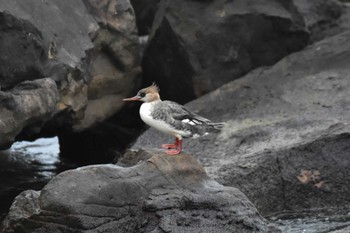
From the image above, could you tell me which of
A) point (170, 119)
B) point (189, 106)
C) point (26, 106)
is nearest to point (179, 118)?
point (170, 119)

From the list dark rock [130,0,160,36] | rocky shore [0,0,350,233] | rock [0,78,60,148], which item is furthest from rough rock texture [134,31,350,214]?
dark rock [130,0,160,36]

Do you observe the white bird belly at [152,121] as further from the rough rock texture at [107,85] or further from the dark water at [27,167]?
the rough rock texture at [107,85]

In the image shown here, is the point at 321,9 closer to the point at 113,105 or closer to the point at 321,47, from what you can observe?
the point at 321,47

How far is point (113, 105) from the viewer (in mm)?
11484

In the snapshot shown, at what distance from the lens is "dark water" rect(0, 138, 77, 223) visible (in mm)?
10008

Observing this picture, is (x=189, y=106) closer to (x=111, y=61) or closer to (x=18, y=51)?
(x=111, y=61)

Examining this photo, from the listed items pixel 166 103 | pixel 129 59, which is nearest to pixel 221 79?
pixel 129 59

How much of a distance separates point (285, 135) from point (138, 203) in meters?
3.08

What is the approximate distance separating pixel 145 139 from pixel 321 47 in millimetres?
3338

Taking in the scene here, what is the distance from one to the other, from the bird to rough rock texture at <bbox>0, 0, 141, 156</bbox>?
1.22 meters

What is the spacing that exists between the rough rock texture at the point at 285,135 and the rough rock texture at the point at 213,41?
0.39m

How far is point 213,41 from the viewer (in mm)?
11836

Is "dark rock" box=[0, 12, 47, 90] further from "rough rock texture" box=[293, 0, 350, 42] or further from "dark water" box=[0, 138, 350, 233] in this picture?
"rough rock texture" box=[293, 0, 350, 42]

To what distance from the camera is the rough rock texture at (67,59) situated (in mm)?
8492
